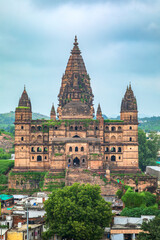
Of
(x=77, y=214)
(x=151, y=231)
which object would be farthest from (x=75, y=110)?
(x=151, y=231)

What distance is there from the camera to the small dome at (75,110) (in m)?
89.8

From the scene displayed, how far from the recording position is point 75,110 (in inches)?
3541

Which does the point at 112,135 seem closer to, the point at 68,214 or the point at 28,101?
the point at 28,101

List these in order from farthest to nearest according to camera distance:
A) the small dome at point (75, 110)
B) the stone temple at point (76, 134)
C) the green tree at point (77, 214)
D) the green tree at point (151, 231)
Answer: the small dome at point (75, 110), the stone temple at point (76, 134), the green tree at point (77, 214), the green tree at point (151, 231)

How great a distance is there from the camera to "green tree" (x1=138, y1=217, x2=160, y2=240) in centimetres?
4929

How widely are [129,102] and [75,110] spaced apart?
30.7 feet

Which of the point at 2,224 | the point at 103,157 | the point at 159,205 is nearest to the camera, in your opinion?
the point at 2,224

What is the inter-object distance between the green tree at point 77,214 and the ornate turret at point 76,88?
3313cm

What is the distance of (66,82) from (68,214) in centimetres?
4642

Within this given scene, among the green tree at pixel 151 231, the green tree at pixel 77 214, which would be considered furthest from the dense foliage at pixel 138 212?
the green tree at pixel 151 231

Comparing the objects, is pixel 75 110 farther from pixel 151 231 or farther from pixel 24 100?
pixel 151 231

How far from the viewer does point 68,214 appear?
5488 cm

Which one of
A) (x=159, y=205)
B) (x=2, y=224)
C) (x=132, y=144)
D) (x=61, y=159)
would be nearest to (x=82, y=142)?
(x=61, y=159)

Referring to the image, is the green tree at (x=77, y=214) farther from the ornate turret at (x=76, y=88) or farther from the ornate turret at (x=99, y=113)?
the ornate turret at (x=76, y=88)
